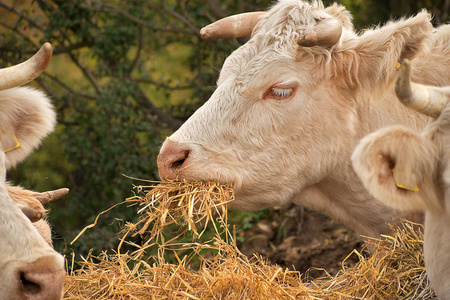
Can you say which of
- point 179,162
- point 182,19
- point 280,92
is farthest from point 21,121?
point 182,19

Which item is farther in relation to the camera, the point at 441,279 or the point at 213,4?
the point at 213,4

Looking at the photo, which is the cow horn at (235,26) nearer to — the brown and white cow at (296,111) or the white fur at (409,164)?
the brown and white cow at (296,111)

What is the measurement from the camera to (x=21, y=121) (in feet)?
12.9

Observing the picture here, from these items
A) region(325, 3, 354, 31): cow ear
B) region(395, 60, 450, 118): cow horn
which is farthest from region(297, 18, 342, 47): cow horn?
region(395, 60, 450, 118): cow horn

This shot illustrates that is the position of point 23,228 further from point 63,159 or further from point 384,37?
point 63,159

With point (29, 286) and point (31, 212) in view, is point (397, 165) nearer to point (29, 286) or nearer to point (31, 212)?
point (29, 286)

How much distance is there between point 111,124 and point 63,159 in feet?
4.71

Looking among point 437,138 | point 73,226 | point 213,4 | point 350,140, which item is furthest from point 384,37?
point 73,226

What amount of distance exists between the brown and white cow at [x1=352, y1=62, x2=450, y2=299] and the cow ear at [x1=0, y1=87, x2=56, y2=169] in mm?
2259

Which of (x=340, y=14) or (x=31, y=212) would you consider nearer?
(x=31, y=212)

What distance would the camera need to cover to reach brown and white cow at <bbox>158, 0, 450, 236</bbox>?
3.54m

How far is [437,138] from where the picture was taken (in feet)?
8.38

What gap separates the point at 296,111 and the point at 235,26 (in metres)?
0.91

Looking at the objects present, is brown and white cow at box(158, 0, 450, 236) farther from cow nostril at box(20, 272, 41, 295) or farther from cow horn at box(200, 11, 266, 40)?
cow nostril at box(20, 272, 41, 295)
